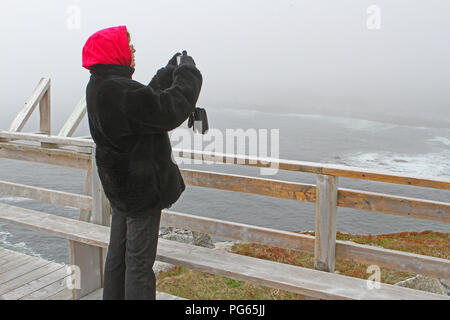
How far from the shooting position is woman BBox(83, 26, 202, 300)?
7.42 ft

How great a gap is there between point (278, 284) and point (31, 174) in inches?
1958

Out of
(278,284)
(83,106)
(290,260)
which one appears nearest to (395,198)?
(278,284)

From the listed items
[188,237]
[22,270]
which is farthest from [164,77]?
[188,237]

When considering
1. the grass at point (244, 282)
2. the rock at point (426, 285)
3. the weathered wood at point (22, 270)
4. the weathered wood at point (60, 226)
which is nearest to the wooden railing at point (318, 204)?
the weathered wood at point (60, 226)

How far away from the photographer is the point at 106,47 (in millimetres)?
2314

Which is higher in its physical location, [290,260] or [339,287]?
[339,287]

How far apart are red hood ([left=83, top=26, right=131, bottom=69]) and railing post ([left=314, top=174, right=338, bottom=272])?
58.8 inches

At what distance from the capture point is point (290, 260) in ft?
34.3

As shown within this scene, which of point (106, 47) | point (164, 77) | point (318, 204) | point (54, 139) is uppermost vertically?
point (106, 47)

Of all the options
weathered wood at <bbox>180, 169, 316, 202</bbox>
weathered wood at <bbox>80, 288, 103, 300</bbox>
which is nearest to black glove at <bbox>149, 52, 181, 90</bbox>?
weathered wood at <bbox>180, 169, 316, 202</bbox>

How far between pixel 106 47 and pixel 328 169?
1.56 m

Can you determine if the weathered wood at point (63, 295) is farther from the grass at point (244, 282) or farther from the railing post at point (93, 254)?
the grass at point (244, 282)

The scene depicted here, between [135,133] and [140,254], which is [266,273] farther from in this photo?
[135,133]

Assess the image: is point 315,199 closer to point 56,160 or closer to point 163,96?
point 163,96
